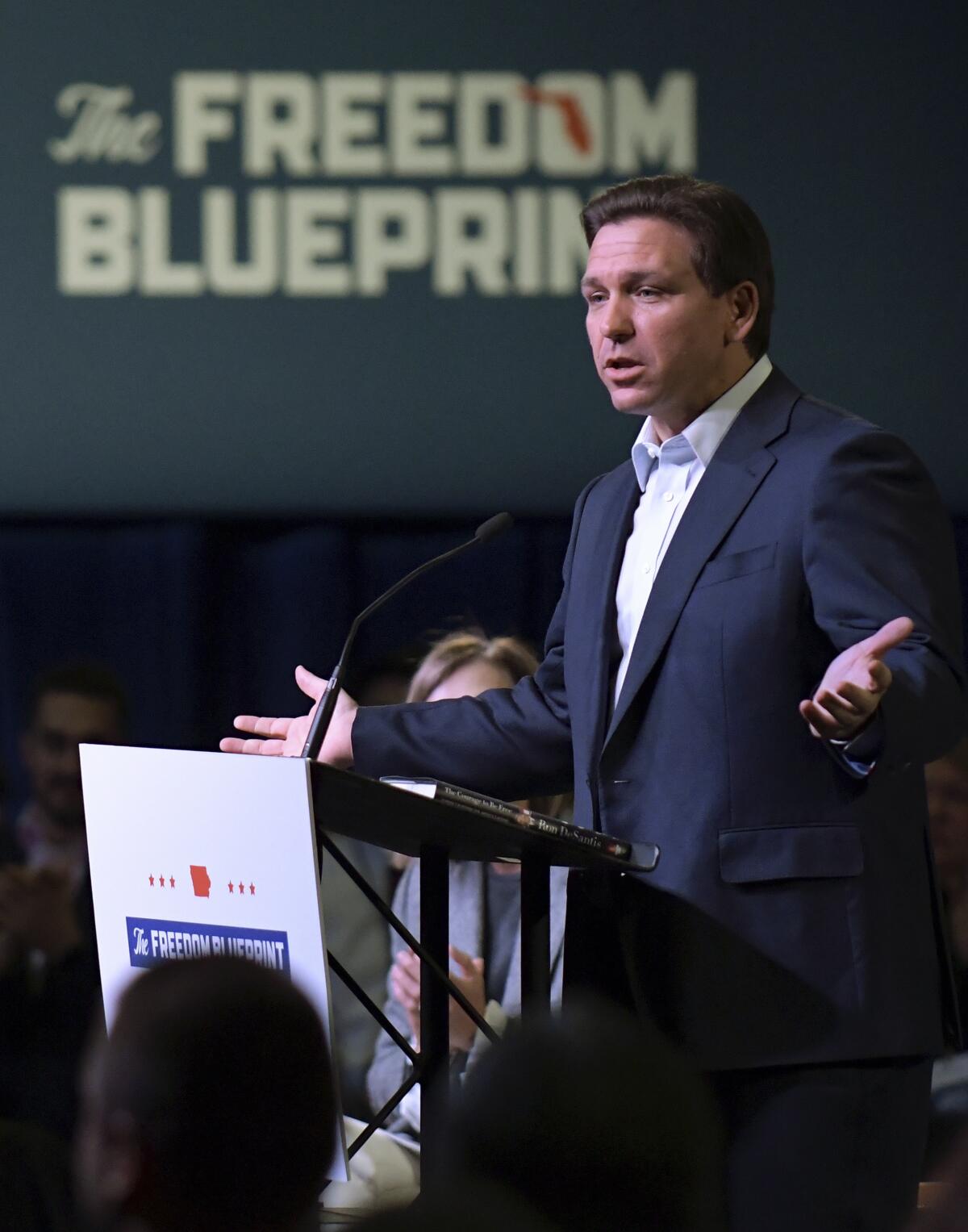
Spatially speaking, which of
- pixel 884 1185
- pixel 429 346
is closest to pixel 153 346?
pixel 429 346

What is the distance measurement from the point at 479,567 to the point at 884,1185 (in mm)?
3011

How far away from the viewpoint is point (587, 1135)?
3.43ft

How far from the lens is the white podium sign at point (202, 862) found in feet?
5.50

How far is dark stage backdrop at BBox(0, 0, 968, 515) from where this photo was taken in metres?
4.79

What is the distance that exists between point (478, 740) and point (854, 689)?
584 millimetres

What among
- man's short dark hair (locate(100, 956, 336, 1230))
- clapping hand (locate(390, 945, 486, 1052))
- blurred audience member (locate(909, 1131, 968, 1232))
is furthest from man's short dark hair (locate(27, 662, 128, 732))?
blurred audience member (locate(909, 1131, 968, 1232))

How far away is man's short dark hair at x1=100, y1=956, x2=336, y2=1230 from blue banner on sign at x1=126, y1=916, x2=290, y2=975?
0.55 metres

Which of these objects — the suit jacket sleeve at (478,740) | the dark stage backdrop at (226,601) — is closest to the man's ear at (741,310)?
the suit jacket sleeve at (478,740)

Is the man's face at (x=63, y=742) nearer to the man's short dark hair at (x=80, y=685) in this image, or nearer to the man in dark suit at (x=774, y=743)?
the man's short dark hair at (x=80, y=685)

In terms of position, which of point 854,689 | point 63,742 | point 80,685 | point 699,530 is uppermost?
point 699,530

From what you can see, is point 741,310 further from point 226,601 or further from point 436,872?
point 226,601

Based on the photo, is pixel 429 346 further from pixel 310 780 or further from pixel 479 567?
pixel 310 780

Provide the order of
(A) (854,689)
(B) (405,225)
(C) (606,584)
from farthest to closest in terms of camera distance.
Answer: (B) (405,225)
(C) (606,584)
(A) (854,689)

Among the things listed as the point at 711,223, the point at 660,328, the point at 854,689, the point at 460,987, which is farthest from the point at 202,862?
the point at 460,987
